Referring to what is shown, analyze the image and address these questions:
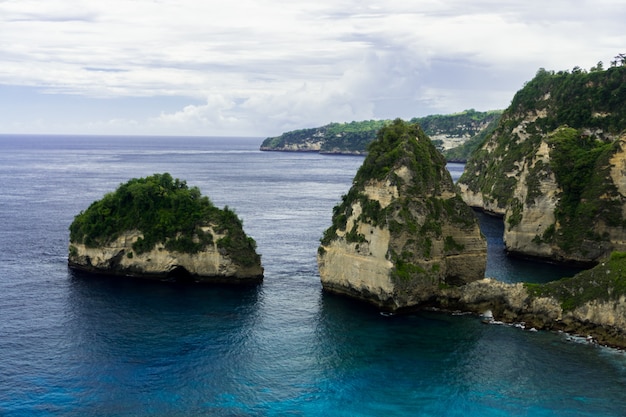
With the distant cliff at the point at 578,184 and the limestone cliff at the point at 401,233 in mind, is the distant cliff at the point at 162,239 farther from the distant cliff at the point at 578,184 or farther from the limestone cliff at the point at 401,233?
the distant cliff at the point at 578,184

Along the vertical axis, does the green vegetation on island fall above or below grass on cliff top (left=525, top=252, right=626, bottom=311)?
above

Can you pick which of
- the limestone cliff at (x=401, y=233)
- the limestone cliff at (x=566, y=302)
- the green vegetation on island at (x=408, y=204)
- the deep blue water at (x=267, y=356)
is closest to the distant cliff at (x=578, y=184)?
the deep blue water at (x=267, y=356)

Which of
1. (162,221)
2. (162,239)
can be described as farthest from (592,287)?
(162,221)

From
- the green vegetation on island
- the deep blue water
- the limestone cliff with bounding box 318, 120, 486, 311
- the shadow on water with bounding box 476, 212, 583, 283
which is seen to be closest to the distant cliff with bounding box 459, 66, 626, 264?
the shadow on water with bounding box 476, 212, 583, 283

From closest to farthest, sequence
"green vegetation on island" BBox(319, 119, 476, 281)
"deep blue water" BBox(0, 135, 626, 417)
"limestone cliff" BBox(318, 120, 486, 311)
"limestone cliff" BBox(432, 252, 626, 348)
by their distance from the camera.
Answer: "deep blue water" BBox(0, 135, 626, 417) < "limestone cliff" BBox(432, 252, 626, 348) < "limestone cliff" BBox(318, 120, 486, 311) < "green vegetation on island" BBox(319, 119, 476, 281)

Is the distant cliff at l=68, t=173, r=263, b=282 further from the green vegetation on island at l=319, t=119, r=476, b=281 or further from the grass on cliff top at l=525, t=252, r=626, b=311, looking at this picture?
the grass on cliff top at l=525, t=252, r=626, b=311

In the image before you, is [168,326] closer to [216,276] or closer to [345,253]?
[216,276]
